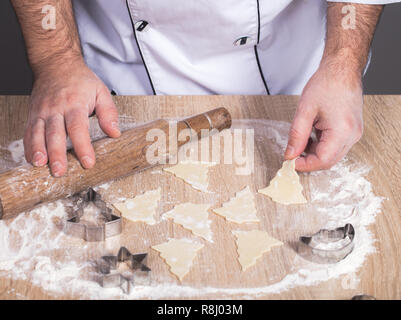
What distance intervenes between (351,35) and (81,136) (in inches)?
30.4

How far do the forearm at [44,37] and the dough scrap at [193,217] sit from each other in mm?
547

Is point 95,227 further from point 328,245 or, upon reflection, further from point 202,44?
point 202,44

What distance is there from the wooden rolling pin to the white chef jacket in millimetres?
286

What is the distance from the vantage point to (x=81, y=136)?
126cm

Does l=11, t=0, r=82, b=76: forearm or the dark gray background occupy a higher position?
l=11, t=0, r=82, b=76: forearm

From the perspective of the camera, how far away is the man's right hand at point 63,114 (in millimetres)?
1242

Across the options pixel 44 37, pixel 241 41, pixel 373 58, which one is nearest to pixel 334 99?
pixel 241 41

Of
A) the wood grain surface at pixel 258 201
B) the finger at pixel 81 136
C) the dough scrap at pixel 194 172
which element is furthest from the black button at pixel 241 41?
the finger at pixel 81 136

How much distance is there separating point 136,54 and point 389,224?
0.86 meters

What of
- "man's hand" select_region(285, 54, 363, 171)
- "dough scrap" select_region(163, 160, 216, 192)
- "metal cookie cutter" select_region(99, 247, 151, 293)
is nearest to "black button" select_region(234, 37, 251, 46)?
"man's hand" select_region(285, 54, 363, 171)

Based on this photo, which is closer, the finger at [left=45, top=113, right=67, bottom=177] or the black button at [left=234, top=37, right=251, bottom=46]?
the finger at [left=45, top=113, right=67, bottom=177]

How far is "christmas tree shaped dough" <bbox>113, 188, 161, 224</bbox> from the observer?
1201 millimetres

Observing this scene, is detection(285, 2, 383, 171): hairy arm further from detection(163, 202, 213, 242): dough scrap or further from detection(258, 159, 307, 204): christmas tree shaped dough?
detection(163, 202, 213, 242): dough scrap

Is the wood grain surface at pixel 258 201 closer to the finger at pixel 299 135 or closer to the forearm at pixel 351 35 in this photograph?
the finger at pixel 299 135
